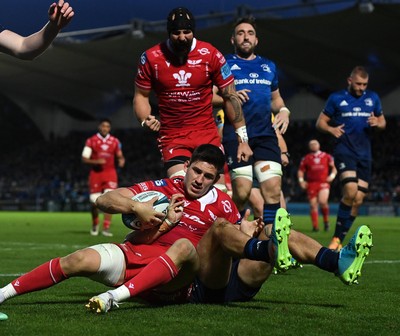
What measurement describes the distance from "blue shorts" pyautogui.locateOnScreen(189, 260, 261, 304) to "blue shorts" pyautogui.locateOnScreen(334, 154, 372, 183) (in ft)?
20.1

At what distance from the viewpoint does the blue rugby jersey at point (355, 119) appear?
1191 cm

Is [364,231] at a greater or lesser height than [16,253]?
greater

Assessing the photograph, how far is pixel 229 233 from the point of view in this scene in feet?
17.6

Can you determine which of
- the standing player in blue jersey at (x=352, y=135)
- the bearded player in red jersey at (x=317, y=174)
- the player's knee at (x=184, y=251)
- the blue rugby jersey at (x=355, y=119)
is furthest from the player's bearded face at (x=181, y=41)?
the bearded player in red jersey at (x=317, y=174)

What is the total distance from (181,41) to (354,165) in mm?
5087

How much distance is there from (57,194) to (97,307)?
44.3 m

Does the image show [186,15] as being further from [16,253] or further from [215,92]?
[16,253]

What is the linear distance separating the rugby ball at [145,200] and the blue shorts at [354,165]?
657cm

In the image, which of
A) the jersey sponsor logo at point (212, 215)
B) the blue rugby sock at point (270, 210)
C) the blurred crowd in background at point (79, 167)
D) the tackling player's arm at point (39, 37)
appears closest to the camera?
the tackling player's arm at point (39, 37)

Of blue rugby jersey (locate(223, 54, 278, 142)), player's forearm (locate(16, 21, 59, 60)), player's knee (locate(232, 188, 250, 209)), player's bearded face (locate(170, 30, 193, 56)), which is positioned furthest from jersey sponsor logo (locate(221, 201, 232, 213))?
blue rugby jersey (locate(223, 54, 278, 142))

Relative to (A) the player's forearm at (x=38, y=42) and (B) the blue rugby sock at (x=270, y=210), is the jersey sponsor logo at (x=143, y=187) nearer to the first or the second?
(A) the player's forearm at (x=38, y=42)

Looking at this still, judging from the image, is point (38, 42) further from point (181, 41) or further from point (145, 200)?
point (181, 41)

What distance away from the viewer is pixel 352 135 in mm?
11953

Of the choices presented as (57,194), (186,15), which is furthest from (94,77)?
(186,15)
